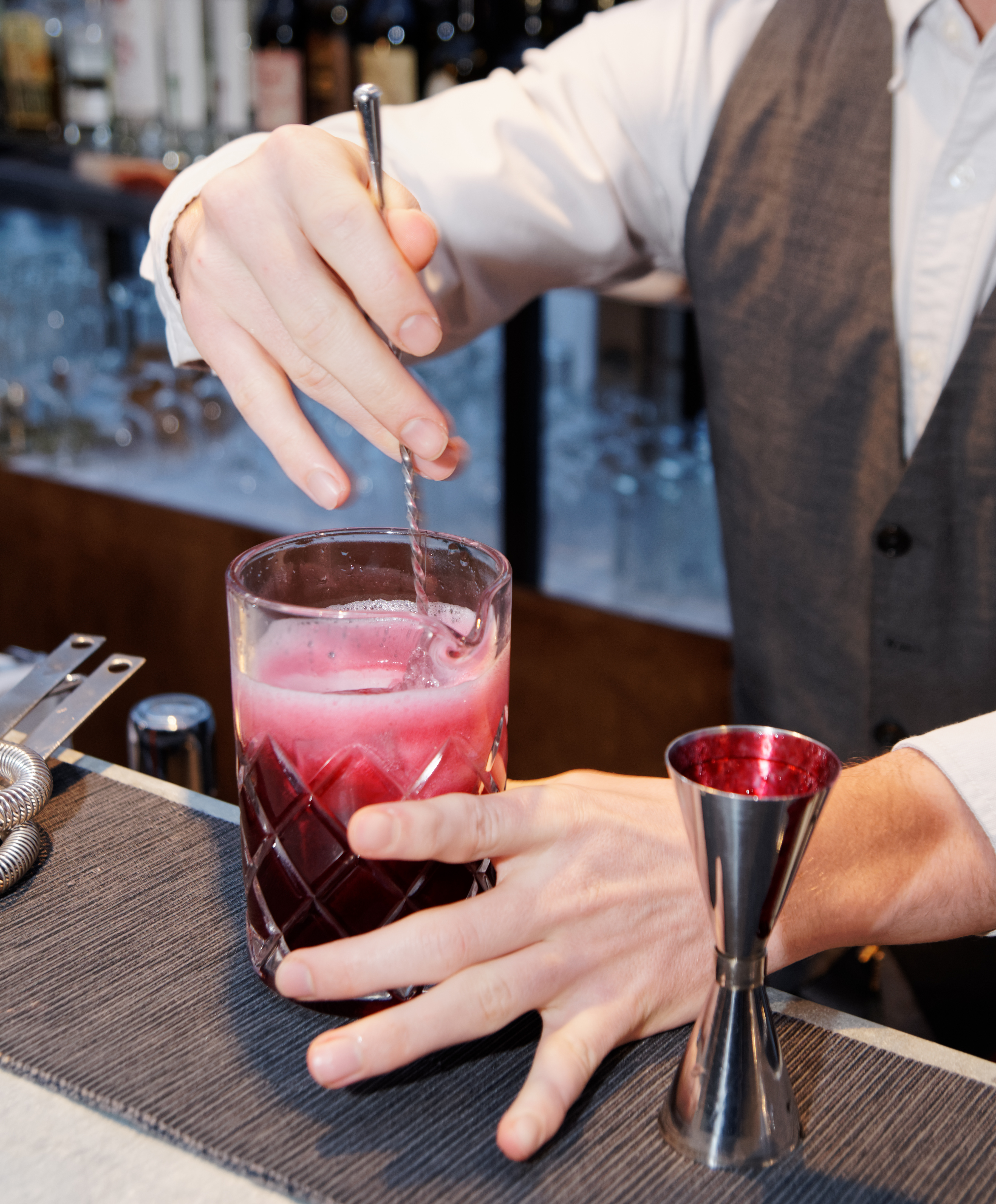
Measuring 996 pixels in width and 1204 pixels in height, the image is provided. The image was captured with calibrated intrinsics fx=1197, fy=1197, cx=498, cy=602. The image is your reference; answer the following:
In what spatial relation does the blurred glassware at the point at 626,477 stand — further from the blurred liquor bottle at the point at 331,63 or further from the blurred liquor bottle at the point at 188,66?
the blurred liquor bottle at the point at 188,66

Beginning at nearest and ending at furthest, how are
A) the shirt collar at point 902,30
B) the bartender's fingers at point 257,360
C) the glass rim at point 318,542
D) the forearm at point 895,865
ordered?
the glass rim at point 318,542, the forearm at point 895,865, the bartender's fingers at point 257,360, the shirt collar at point 902,30


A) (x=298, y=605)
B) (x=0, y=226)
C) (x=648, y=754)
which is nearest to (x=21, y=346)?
(x=0, y=226)

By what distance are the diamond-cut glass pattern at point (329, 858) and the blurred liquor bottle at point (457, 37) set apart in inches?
70.7

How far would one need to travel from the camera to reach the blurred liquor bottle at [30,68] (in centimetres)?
241

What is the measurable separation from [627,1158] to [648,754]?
5.04ft

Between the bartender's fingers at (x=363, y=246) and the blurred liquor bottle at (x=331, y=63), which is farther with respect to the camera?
the blurred liquor bottle at (x=331, y=63)

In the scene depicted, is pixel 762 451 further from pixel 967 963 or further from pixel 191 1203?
pixel 191 1203

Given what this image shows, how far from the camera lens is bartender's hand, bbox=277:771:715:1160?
0.56 meters

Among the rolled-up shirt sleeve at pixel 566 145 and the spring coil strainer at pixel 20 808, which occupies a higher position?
the rolled-up shirt sleeve at pixel 566 145

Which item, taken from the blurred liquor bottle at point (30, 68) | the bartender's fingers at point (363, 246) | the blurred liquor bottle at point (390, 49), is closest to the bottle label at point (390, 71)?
the blurred liquor bottle at point (390, 49)

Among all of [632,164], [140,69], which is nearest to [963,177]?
[632,164]

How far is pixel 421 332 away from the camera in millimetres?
747

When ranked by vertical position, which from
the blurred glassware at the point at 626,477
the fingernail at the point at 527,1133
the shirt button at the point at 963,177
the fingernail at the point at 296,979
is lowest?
the blurred glassware at the point at 626,477

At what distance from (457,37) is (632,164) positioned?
102 centimetres
